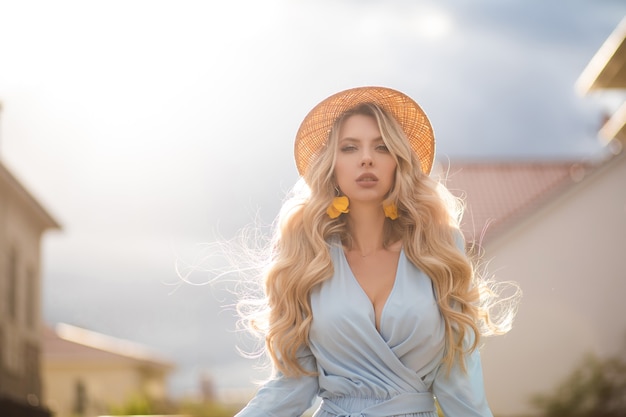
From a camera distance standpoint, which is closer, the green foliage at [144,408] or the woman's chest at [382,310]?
the woman's chest at [382,310]

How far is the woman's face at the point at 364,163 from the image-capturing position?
351cm

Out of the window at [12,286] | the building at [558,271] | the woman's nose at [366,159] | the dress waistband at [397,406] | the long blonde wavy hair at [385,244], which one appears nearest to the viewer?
the dress waistband at [397,406]

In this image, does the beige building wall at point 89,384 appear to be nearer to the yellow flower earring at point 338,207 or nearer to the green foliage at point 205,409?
the green foliage at point 205,409

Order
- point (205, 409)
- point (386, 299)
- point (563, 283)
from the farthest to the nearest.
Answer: point (205, 409) → point (563, 283) → point (386, 299)

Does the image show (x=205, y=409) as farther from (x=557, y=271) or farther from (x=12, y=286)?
(x=557, y=271)

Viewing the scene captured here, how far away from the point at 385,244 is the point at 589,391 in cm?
1687

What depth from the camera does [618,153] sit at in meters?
20.0

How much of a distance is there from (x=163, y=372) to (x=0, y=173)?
24.2 metres

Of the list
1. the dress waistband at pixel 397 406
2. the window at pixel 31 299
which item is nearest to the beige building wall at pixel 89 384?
the window at pixel 31 299

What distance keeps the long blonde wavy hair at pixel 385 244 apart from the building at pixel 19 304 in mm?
13702

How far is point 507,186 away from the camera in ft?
Result: 71.2

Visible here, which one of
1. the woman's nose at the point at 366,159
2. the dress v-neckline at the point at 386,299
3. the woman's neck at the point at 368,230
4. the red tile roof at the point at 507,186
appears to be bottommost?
the dress v-neckline at the point at 386,299

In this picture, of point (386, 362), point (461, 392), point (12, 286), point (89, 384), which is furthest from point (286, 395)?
point (89, 384)

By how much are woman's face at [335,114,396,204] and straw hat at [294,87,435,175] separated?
0.09 m
